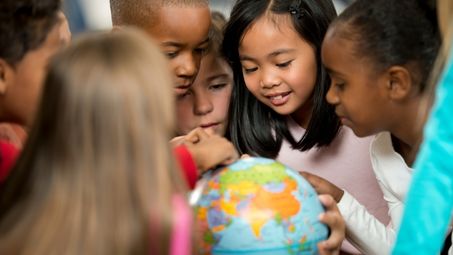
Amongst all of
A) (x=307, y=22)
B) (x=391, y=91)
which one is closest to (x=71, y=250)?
(x=391, y=91)

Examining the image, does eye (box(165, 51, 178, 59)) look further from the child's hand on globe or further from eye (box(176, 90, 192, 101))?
the child's hand on globe

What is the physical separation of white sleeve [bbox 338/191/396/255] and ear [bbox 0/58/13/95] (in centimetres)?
105

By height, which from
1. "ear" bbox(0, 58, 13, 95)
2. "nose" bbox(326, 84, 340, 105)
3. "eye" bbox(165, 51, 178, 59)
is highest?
"ear" bbox(0, 58, 13, 95)

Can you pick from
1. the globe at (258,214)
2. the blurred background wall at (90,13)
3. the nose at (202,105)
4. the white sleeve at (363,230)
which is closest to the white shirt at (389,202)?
the white sleeve at (363,230)

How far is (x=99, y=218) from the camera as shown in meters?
1.42

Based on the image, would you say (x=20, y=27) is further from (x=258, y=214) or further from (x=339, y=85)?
(x=339, y=85)

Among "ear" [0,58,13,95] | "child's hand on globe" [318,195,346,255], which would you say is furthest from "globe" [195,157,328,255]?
"ear" [0,58,13,95]

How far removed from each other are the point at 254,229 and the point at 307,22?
1082mm

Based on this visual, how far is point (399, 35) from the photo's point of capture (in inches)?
86.3

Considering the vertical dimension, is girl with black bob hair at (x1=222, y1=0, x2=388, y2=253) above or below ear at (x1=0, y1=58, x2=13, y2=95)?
below

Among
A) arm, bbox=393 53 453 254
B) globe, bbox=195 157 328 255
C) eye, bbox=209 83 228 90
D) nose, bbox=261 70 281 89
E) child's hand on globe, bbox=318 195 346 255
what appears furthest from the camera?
eye, bbox=209 83 228 90

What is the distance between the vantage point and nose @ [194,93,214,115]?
114 inches

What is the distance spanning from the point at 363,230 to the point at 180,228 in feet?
3.44

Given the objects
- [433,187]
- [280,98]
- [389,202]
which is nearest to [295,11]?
[280,98]
